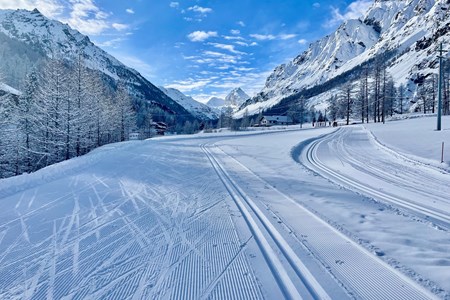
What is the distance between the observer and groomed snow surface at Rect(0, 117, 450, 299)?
3.34 m

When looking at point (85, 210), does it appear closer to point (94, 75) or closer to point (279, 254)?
point (279, 254)

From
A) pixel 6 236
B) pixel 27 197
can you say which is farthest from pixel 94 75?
pixel 6 236

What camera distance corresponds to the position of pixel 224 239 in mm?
4742

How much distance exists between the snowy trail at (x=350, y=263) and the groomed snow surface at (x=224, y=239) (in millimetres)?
18

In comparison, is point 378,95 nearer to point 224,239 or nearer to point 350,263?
point 350,263

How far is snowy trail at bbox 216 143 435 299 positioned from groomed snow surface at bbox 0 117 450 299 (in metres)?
0.02

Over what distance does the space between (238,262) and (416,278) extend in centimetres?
230

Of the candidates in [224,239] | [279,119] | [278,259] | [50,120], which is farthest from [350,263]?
[279,119]

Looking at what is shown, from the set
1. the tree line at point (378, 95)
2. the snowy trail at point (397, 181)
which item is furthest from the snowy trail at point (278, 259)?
the tree line at point (378, 95)

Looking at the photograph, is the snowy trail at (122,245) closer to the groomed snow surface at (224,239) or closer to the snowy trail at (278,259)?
the groomed snow surface at (224,239)

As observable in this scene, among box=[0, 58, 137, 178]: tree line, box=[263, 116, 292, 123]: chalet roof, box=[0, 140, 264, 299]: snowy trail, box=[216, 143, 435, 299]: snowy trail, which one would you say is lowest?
box=[216, 143, 435, 299]: snowy trail

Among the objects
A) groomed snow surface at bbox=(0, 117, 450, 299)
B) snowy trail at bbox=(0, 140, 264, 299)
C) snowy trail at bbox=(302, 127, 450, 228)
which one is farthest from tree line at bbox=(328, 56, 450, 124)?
snowy trail at bbox=(0, 140, 264, 299)

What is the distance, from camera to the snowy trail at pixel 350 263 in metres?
3.25

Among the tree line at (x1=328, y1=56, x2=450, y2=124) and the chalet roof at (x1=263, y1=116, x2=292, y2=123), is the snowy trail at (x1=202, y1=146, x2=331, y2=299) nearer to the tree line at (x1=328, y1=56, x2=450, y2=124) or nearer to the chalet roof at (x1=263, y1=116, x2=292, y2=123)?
the tree line at (x1=328, y1=56, x2=450, y2=124)
